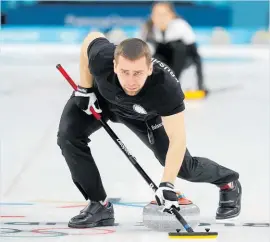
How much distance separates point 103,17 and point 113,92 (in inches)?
441

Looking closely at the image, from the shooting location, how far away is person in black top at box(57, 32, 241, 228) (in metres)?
3.86

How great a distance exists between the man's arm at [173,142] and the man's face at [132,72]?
0.23 metres

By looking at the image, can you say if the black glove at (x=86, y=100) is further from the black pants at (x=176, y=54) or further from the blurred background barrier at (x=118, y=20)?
the blurred background barrier at (x=118, y=20)

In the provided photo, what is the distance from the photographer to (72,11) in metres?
15.3

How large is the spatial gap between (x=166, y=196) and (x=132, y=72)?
569mm

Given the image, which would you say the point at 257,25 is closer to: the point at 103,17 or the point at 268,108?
the point at 103,17

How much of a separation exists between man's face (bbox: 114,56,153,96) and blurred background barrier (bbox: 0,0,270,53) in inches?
430

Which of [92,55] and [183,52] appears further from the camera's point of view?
[183,52]

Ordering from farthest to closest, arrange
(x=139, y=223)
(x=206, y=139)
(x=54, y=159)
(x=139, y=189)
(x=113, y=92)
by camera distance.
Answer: (x=206, y=139) → (x=54, y=159) → (x=139, y=189) → (x=139, y=223) → (x=113, y=92)

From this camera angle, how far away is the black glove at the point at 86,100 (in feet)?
14.0

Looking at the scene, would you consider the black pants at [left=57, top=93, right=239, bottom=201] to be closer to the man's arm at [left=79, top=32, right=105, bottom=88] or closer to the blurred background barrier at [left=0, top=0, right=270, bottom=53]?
the man's arm at [left=79, top=32, right=105, bottom=88]

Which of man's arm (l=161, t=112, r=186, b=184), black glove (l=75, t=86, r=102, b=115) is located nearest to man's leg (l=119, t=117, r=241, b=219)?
black glove (l=75, t=86, r=102, b=115)

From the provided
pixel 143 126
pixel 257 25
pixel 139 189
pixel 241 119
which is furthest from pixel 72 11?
pixel 143 126

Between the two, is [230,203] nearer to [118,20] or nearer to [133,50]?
[133,50]
